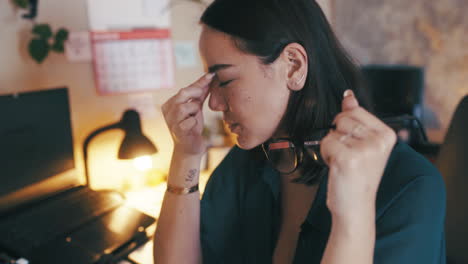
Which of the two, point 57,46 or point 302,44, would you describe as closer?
point 302,44

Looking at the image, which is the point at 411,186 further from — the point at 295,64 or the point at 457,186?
the point at 457,186

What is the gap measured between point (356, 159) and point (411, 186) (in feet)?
0.80

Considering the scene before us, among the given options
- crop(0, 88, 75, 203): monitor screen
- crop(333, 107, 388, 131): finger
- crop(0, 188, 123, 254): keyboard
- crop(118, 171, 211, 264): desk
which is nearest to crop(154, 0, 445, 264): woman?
crop(333, 107, 388, 131): finger

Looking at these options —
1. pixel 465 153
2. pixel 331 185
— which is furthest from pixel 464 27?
pixel 331 185

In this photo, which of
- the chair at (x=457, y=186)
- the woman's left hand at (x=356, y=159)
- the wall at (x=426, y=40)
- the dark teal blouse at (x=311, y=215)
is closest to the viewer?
the woman's left hand at (x=356, y=159)

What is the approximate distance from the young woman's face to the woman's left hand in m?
0.23

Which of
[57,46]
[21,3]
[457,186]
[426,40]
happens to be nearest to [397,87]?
[426,40]

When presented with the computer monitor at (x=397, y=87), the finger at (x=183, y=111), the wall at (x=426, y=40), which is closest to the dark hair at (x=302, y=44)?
the finger at (x=183, y=111)

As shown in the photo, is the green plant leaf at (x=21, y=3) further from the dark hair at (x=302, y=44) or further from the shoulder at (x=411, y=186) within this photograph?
the shoulder at (x=411, y=186)

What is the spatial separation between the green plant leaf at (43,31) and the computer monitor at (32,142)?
202 mm

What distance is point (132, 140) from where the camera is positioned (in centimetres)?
127

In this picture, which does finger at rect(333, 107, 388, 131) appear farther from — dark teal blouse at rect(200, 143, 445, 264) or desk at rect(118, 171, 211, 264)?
desk at rect(118, 171, 211, 264)

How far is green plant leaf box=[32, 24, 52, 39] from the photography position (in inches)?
46.0

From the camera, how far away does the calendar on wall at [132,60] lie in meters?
1.35
